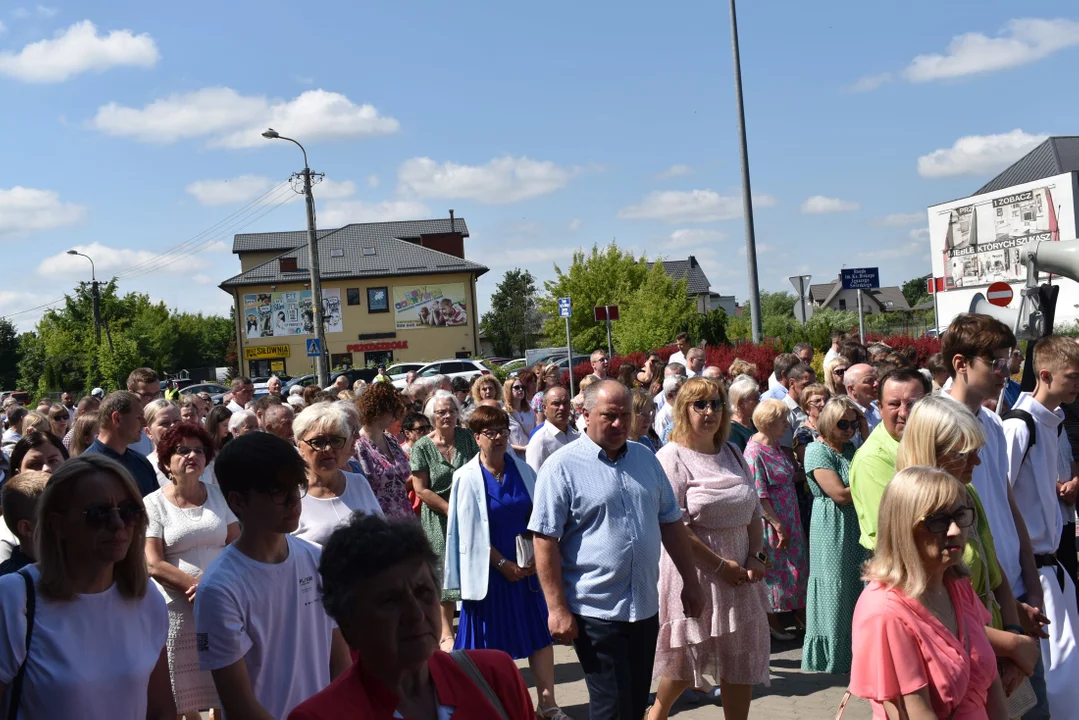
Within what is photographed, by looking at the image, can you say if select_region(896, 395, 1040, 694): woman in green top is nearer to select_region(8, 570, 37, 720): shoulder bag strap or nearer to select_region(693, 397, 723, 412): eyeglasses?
select_region(693, 397, 723, 412): eyeglasses

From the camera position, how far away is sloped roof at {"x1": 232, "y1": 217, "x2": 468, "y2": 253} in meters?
75.3

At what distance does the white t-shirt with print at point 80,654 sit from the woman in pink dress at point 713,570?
114 inches

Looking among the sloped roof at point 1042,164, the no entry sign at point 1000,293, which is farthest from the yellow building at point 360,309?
the no entry sign at point 1000,293

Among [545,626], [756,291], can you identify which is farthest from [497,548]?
[756,291]

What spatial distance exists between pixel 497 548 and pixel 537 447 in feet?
6.81

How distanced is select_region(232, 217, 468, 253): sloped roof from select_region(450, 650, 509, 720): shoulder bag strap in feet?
238

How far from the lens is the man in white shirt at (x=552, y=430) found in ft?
27.1

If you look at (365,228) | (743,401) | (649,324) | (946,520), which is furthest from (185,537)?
(365,228)

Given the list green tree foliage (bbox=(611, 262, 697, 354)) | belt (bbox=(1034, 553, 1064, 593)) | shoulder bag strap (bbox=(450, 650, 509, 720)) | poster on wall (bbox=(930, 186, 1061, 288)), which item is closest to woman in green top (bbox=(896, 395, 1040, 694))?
belt (bbox=(1034, 553, 1064, 593))

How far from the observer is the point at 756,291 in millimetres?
18422

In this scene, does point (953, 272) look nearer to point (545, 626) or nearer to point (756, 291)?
point (756, 291)

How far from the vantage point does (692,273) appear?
4473 inches

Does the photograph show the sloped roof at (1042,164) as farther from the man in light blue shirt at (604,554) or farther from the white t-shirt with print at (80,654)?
the white t-shirt with print at (80,654)

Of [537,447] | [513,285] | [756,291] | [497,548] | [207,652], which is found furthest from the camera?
[513,285]
